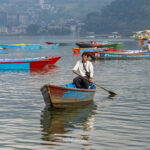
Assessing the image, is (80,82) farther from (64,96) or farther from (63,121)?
(63,121)

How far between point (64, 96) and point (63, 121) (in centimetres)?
197

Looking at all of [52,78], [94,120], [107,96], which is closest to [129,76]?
[52,78]

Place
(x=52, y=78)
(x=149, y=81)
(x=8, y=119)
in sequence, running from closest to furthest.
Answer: (x=8, y=119)
(x=149, y=81)
(x=52, y=78)

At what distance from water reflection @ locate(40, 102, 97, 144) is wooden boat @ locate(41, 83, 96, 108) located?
30 centimetres

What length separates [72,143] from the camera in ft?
44.4

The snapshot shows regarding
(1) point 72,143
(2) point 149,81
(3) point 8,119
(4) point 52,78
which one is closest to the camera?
(1) point 72,143

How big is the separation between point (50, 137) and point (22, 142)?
1092 millimetres

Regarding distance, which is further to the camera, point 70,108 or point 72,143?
point 70,108

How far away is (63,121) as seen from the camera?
16.8 meters

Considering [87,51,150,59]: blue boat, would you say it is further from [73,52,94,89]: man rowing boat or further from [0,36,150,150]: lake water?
[73,52,94,89]: man rowing boat

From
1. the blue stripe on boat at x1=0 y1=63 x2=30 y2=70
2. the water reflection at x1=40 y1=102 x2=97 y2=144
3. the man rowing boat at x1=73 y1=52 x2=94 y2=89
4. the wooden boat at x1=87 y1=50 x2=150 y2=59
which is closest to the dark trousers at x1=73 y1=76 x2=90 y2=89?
the man rowing boat at x1=73 y1=52 x2=94 y2=89

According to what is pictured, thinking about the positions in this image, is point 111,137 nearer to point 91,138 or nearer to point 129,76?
point 91,138

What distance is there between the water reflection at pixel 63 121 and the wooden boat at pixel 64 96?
0.30 m

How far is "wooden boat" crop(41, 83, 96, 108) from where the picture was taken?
1797cm
